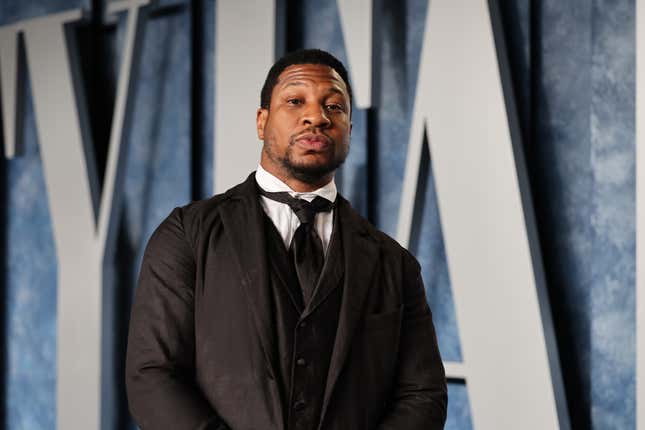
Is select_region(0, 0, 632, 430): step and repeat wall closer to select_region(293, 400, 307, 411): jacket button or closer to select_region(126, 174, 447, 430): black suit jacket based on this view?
select_region(126, 174, 447, 430): black suit jacket

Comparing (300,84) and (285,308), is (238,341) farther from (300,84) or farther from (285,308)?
(300,84)

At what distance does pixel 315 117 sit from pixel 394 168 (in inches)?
46.4

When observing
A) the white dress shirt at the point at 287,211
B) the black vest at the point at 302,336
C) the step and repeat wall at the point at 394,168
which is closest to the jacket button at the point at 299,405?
the black vest at the point at 302,336

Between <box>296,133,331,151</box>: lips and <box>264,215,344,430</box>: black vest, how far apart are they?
0.59 ft

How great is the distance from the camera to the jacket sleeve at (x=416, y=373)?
145cm

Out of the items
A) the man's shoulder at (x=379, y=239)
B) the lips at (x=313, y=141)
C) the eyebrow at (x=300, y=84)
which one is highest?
the eyebrow at (x=300, y=84)

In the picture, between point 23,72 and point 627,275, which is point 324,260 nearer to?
point 627,275

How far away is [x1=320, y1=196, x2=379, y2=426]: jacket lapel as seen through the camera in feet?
4.59

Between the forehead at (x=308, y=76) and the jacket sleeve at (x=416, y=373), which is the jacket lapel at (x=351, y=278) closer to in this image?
the jacket sleeve at (x=416, y=373)

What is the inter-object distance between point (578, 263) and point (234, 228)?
116cm

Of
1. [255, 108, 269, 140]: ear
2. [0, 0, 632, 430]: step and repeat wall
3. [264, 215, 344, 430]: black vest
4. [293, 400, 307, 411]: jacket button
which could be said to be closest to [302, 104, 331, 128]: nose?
[255, 108, 269, 140]: ear

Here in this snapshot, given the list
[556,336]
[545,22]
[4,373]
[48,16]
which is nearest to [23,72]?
[48,16]

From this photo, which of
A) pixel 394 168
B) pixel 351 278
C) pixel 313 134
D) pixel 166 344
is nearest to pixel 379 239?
pixel 351 278

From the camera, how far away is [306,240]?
1.48 meters
